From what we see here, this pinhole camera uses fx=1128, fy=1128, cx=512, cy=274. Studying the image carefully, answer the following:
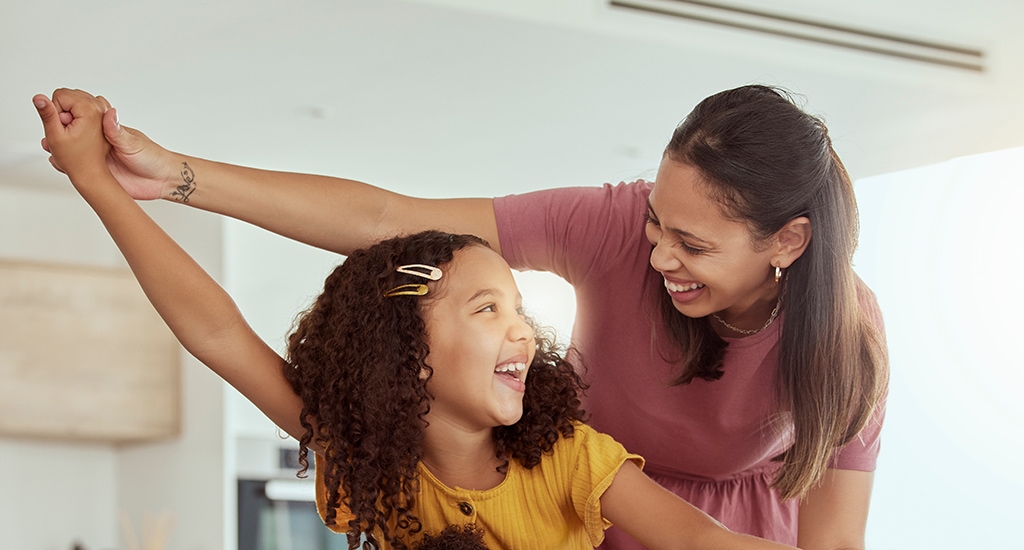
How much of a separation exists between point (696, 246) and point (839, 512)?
44 cm

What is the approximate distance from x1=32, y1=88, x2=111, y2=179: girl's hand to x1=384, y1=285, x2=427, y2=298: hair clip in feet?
1.19

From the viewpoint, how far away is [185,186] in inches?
52.4

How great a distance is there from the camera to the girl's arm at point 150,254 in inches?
48.7

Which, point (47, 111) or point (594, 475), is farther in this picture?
point (594, 475)

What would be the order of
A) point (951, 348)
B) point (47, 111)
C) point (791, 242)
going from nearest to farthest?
point (47, 111) < point (791, 242) < point (951, 348)

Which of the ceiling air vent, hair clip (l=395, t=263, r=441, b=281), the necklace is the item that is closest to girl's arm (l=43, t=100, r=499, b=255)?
hair clip (l=395, t=263, r=441, b=281)

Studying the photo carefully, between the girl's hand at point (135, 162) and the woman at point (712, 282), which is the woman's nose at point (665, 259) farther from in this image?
the girl's hand at point (135, 162)

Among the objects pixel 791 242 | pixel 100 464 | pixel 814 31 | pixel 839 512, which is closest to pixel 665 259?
pixel 791 242

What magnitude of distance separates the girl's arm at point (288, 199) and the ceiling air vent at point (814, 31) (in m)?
2.14

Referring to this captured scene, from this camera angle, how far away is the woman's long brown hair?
4.54 feet

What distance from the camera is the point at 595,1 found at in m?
3.44

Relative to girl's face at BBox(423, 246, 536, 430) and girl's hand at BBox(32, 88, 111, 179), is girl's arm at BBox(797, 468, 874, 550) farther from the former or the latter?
girl's hand at BBox(32, 88, 111, 179)

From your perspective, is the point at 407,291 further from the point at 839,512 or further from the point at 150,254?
the point at 839,512

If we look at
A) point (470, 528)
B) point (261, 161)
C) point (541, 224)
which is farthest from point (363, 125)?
point (470, 528)
